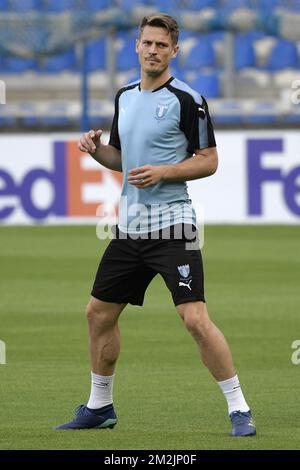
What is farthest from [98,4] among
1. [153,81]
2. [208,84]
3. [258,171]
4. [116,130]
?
[153,81]

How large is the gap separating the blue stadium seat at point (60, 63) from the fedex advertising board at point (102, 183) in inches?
299

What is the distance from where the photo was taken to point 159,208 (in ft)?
22.7

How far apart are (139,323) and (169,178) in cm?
485

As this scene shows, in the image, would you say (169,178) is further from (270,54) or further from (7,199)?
(270,54)

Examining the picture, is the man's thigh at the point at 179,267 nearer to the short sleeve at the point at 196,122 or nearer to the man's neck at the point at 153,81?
the short sleeve at the point at 196,122

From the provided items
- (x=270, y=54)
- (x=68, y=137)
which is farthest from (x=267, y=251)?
(x=270, y=54)

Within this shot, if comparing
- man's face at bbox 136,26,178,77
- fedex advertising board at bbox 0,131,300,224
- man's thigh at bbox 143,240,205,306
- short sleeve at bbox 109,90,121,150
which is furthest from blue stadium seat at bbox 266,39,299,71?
man's thigh at bbox 143,240,205,306

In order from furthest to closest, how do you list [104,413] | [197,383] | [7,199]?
[7,199], [197,383], [104,413]

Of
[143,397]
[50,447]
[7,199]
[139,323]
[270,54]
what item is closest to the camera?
[50,447]

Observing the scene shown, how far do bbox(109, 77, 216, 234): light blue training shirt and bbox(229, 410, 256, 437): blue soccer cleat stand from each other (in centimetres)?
106

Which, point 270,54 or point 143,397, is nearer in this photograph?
point 143,397

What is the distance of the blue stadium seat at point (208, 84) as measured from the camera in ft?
85.9

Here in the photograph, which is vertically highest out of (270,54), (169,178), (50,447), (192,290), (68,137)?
(270,54)

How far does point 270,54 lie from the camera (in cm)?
2806
